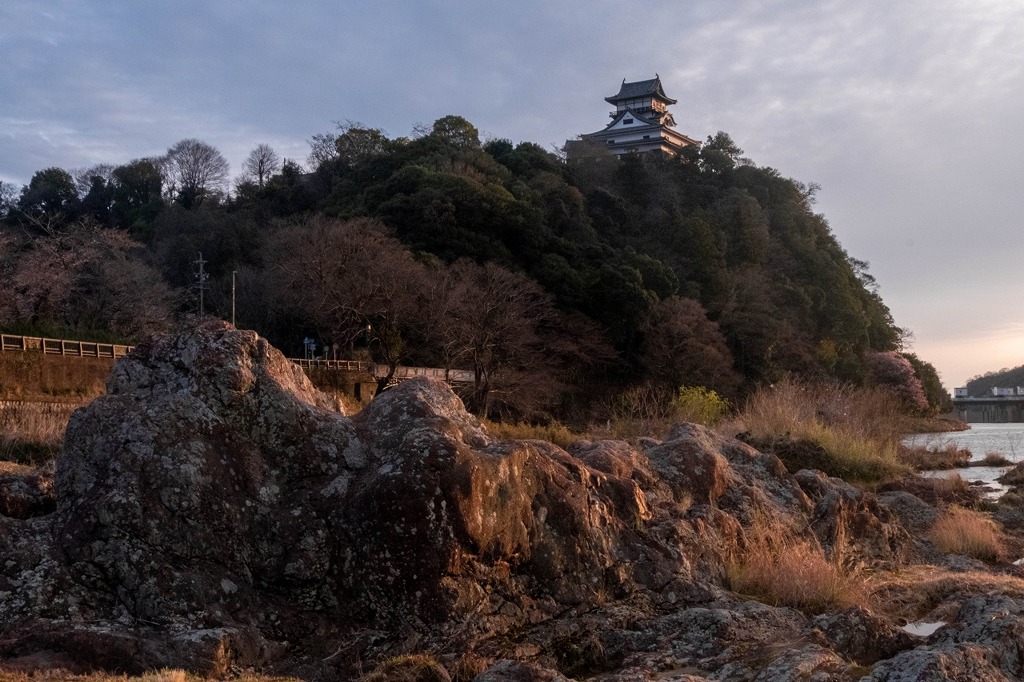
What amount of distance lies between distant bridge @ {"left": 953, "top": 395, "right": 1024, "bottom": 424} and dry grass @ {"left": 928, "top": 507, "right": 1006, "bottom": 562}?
244 feet

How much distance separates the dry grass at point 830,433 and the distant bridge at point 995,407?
61.4 metres

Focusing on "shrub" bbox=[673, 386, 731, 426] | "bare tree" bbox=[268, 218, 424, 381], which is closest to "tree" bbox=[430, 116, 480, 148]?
"bare tree" bbox=[268, 218, 424, 381]

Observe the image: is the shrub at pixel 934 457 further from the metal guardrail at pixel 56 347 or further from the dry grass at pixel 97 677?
the dry grass at pixel 97 677

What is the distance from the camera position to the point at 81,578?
470cm

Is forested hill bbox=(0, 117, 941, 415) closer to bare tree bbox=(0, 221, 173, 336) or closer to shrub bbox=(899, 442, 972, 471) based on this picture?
bare tree bbox=(0, 221, 173, 336)

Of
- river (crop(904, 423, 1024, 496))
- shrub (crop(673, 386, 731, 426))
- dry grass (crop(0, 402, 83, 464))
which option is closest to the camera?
dry grass (crop(0, 402, 83, 464))

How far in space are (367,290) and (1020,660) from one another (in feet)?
109

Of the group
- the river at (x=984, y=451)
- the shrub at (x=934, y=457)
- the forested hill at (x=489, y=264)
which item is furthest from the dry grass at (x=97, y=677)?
the forested hill at (x=489, y=264)

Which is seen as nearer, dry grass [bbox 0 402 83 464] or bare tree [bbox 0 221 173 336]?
dry grass [bbox 0 402 83 464]

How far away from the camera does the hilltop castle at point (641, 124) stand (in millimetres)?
84062

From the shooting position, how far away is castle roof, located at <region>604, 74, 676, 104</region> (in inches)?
3383

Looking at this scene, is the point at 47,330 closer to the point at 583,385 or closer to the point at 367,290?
the point at 367,290

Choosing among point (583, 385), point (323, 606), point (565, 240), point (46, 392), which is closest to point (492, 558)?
point (323, 606)

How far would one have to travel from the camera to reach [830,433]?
18172 millimetres
